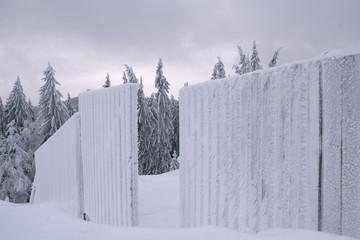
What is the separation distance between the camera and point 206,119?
2.97m

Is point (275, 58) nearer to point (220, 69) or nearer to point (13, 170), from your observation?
point (220, 69)

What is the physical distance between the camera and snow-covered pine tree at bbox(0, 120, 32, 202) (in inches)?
917

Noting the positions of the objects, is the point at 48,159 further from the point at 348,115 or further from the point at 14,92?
the point at 14,92

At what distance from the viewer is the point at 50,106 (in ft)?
78.4

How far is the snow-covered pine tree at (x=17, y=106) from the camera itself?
24892 millimetres

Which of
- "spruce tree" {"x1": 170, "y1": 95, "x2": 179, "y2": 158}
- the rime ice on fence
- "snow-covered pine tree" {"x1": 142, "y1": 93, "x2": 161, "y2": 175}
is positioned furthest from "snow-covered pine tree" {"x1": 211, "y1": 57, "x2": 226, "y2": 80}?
the rime ice on fence

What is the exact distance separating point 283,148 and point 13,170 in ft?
90.3

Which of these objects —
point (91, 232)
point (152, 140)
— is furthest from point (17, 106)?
point (91, 232)

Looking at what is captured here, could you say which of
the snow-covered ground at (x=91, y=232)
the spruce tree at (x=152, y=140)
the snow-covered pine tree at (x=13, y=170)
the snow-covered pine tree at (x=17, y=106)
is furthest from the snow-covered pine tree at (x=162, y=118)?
the snow-covered ground at (x=91, y=232)

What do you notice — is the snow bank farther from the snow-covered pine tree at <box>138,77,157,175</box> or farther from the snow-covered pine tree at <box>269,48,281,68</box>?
the snow-covered pine tree at <box>138,77,157,175</box>

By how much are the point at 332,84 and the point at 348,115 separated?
27cm

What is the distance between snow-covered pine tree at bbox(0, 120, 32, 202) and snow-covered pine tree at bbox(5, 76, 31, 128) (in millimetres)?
968

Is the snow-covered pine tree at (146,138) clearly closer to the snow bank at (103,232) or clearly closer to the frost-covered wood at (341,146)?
the snow bank at (103,232)

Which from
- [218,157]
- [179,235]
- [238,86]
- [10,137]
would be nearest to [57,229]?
[179,235]
